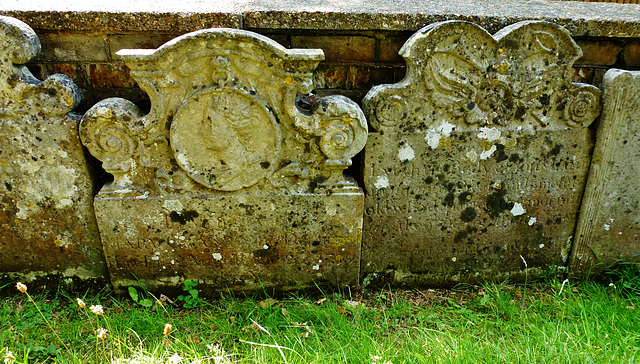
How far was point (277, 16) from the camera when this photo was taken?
2061 millimetres

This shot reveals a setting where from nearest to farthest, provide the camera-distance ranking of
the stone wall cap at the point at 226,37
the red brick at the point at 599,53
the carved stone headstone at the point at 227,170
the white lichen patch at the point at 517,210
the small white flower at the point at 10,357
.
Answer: the small white flower at the point at 10,357 < the stone wall cap at the point at 226,37 < the carved stone headstone at the point at 227,170 < the red brick at the point at 599,53 < the white lichen patch at the point at 517,210

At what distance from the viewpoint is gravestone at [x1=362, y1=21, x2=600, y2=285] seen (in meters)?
2.17

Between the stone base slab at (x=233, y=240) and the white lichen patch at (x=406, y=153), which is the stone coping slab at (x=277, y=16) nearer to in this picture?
the white lichen patch at (x=406, y=153)

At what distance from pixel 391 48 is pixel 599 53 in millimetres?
1199

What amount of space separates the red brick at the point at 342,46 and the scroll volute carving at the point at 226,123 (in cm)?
25

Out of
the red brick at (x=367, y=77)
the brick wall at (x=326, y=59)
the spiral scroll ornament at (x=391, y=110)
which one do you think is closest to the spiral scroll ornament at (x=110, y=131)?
the brick wall at (x=326, y=59)

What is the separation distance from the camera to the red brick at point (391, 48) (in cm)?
222

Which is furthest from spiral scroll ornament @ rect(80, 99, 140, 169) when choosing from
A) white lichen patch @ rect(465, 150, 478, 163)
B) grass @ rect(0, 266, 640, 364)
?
white lichen patch @ rect(465, 150, 478, 163)

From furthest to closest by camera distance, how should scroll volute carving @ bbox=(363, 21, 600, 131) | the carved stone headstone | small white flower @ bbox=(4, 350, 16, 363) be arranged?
scroll volute carving @ bbox=(363, 21, 600, 131) → the carved stone headstone → small white flower @ bbox=(4, 350, 16, 363)

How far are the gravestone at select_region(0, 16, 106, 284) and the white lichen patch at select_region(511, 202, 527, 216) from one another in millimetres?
2451

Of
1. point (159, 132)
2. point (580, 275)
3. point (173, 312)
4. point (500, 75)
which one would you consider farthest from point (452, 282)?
point (159, 132)

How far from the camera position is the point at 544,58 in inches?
86.9

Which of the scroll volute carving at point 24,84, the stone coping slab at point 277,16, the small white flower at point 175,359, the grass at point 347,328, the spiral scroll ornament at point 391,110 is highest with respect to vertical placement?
the stone coping slab at point 277,16

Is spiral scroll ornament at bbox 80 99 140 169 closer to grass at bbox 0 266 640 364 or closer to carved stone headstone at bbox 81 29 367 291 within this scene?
carved stone headstone at bbox 81 29 367 291
